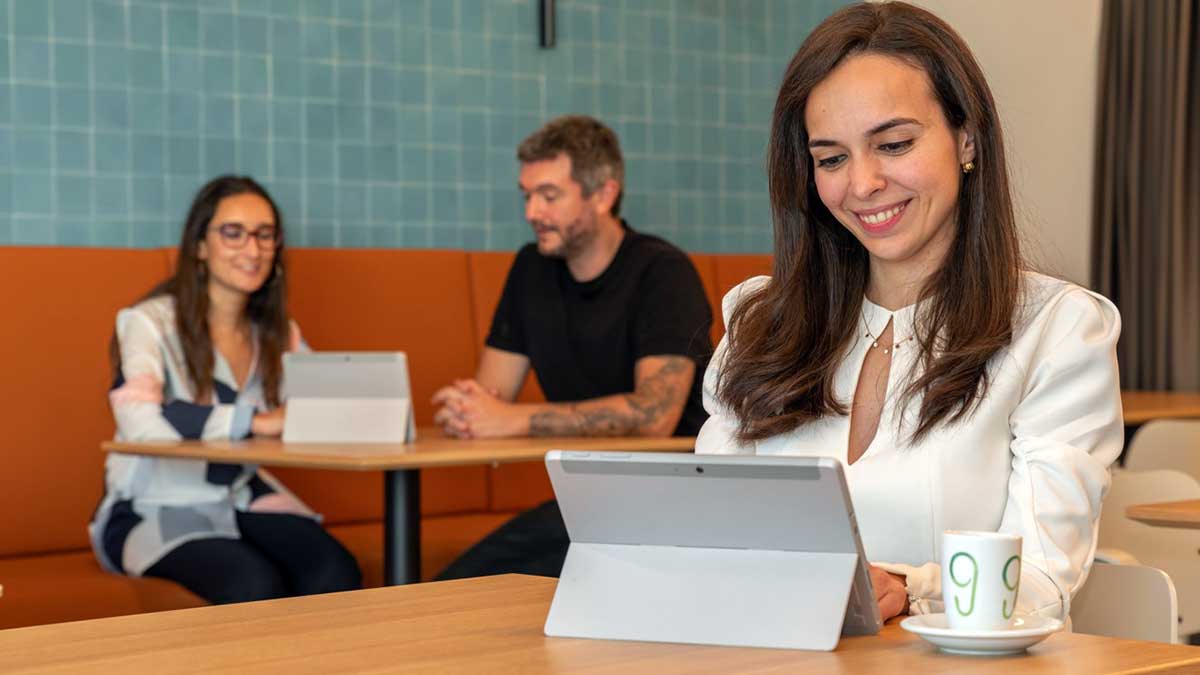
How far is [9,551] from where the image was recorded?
→ 368 centimetres

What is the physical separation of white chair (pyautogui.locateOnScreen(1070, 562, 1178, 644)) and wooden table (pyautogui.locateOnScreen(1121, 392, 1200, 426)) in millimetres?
2109

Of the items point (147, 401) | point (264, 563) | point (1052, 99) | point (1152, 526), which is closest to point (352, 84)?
point (147, 401)

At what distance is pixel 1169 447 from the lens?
3.38 m

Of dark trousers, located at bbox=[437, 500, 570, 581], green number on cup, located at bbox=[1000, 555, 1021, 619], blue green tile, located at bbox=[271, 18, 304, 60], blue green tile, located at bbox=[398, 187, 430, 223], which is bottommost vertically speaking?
dark trousers, located at bbox=[437, 500, 570, 581]

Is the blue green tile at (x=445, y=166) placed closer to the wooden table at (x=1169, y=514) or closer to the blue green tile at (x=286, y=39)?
the blue green tile at (x=286, y=39)

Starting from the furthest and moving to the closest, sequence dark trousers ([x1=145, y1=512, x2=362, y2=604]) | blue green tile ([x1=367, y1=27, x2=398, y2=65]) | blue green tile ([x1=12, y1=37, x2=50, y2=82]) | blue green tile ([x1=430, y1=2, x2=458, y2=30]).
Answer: blue green tile ([x1=430, y1=2, x2=458, y2=30])
blue green tile ([x1=367, y1=27, x2=398, y2=65])
blue green tile ([x1=12, y1=37, x2=50, y2=82])
dark trousers ([x1=145, y1=512, x2=362, y2=604])

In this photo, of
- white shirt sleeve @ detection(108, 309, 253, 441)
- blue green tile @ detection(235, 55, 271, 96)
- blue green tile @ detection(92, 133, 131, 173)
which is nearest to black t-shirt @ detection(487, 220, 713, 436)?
white shirt sleeve @ detection(108, 309, 253, 441)

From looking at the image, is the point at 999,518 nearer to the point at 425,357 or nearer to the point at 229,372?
the point at 229,372

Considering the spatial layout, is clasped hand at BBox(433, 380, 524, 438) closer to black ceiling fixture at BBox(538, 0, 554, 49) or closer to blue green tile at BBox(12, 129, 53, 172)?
blue green tile at BBox(12, 129, 53, 172)

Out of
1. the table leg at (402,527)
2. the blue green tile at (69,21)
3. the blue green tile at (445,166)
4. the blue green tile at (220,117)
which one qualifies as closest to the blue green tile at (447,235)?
the blue green tile at (445,166)

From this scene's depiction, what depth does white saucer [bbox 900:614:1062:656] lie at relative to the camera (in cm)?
119

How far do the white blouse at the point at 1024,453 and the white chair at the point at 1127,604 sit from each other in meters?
0.23

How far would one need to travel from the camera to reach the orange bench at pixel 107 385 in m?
3.53

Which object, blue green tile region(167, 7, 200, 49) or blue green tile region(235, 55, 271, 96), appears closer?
blue green tile region(167, 7, 200, 49)
